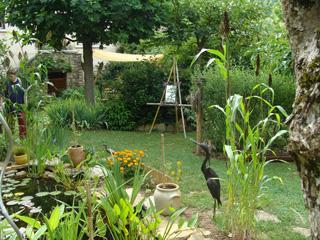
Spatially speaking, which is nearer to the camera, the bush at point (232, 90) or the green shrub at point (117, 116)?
the bush at point (232, 90)

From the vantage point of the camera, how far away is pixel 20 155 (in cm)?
569

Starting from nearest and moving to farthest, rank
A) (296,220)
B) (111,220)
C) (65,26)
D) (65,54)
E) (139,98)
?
(111,220) < (296,220) < (65,26) < (139,98) < (65,54)

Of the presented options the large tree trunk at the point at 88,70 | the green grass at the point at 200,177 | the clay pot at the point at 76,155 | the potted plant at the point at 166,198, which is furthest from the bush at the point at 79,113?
the potted plant at the point at 166,198

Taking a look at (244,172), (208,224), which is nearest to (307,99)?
(244,172)

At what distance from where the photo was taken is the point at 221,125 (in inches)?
252

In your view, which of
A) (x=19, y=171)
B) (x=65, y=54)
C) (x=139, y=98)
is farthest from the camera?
(x=65, y=54)

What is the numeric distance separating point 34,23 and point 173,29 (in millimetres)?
3459

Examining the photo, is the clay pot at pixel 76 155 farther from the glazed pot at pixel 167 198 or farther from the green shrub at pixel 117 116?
the green shrub at pixel 117 116

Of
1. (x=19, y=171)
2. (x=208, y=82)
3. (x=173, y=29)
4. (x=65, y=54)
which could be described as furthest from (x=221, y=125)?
(x=65, y=54)

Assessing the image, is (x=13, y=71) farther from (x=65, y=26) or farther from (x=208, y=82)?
(x=208, y=82)

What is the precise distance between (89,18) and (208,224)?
5.80 metres

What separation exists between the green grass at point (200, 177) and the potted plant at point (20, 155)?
5.20 ft

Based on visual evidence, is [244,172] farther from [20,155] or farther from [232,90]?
[20,155]

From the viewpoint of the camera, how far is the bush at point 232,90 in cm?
626
